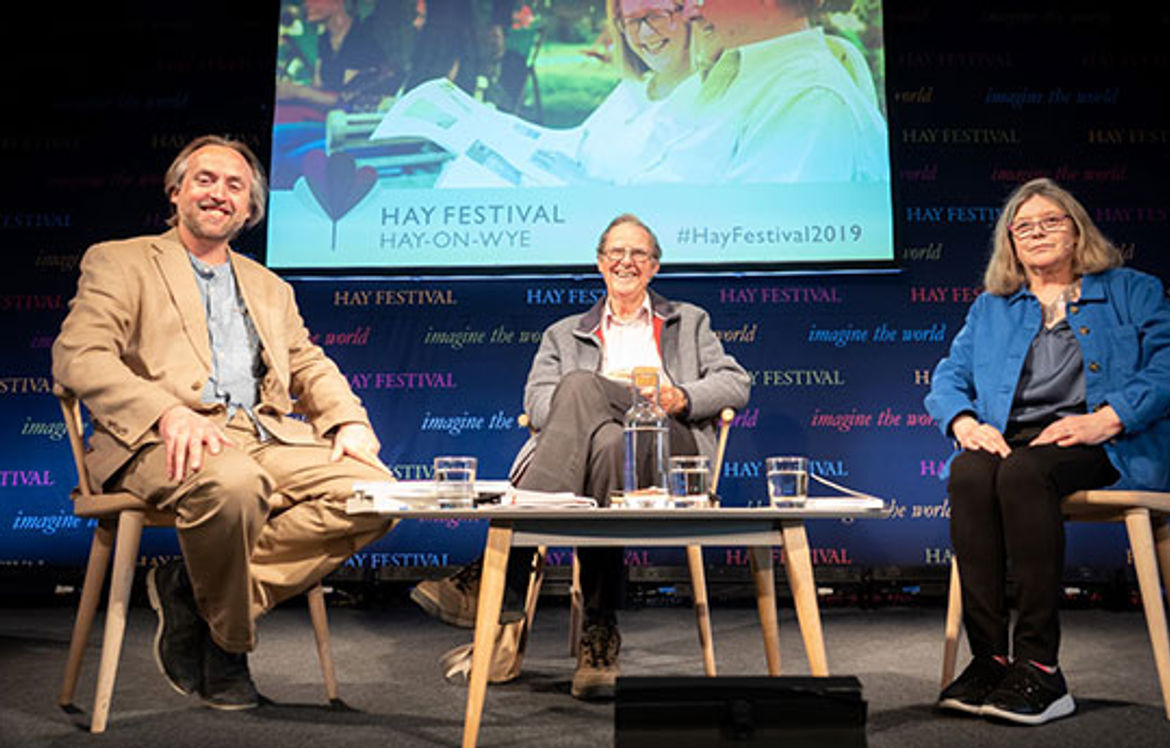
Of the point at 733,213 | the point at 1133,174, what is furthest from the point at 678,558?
the point at 1133,174

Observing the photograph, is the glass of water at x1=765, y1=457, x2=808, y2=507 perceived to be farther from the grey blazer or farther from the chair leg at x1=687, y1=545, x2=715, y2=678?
the grey blazer

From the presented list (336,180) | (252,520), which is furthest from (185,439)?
(336,180)

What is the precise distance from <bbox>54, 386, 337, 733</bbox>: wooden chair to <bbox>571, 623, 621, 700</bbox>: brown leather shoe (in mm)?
567

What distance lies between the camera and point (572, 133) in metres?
4.27

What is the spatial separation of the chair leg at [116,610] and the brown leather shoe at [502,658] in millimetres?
814

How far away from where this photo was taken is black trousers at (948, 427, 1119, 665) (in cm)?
211

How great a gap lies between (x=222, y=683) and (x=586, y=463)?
956 millimetres

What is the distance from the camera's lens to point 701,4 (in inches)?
169

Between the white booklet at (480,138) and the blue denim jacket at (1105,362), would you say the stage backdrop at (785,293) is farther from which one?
the blue denim jacket at (1105,362)

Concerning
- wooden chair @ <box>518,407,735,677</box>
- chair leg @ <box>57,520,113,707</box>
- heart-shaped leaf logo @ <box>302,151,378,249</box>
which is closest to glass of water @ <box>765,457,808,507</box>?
wooden chair @ <box>518,407,735,677</box>

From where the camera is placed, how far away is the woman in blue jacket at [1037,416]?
2.12 metres

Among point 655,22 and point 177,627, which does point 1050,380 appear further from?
point 655,22

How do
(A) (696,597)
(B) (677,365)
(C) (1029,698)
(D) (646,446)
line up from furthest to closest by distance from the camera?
1. (B) (677,365)
2. (A) (696,597)
3. (D) (646,446)
4. (C) (1029,698)

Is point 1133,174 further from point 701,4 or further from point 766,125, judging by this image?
point 701,4
